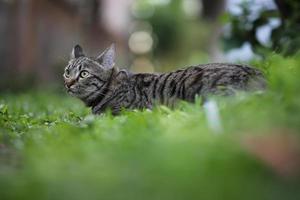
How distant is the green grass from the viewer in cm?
300

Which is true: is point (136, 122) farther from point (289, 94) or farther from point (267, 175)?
point (267, 175)

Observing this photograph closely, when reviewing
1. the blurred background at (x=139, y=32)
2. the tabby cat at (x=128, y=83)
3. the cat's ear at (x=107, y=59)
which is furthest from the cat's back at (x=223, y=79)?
the blurred background at (x=139, y=32)

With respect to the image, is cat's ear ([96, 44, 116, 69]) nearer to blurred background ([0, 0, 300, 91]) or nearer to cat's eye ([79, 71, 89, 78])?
cat's eye ([79, 71, 89, 78])

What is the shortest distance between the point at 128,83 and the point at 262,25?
11.0 ft

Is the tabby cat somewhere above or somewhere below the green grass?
above

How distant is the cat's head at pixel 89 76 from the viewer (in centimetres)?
620

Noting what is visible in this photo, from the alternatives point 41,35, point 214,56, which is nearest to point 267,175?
point 41,35

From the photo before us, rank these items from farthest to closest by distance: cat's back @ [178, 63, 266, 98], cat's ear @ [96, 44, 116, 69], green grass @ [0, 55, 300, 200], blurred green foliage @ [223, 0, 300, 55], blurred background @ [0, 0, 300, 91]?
blurred background @ [0, 0, 300, 91]
blurred green foliage @ [223, 0, 300, 55]
cat's ear @ [96, 44, 116, 69]
cat's back @ [178, 63, 266, 98]
green grass @ [0, 55, 300, 200]

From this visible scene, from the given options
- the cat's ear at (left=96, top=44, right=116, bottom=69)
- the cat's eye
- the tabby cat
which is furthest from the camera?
the cat's ear at (left=96, top=44, right=116, bottom=69)

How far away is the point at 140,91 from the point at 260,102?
2260 millimetres

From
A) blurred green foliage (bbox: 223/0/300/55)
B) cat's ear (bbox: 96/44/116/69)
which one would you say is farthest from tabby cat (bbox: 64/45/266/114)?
blurred green foliage (bbox: 223/0/300/55)

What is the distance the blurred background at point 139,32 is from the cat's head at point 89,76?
93.4 inches

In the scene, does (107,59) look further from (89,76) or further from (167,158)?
(167,158)

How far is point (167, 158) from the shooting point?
3.25 m
